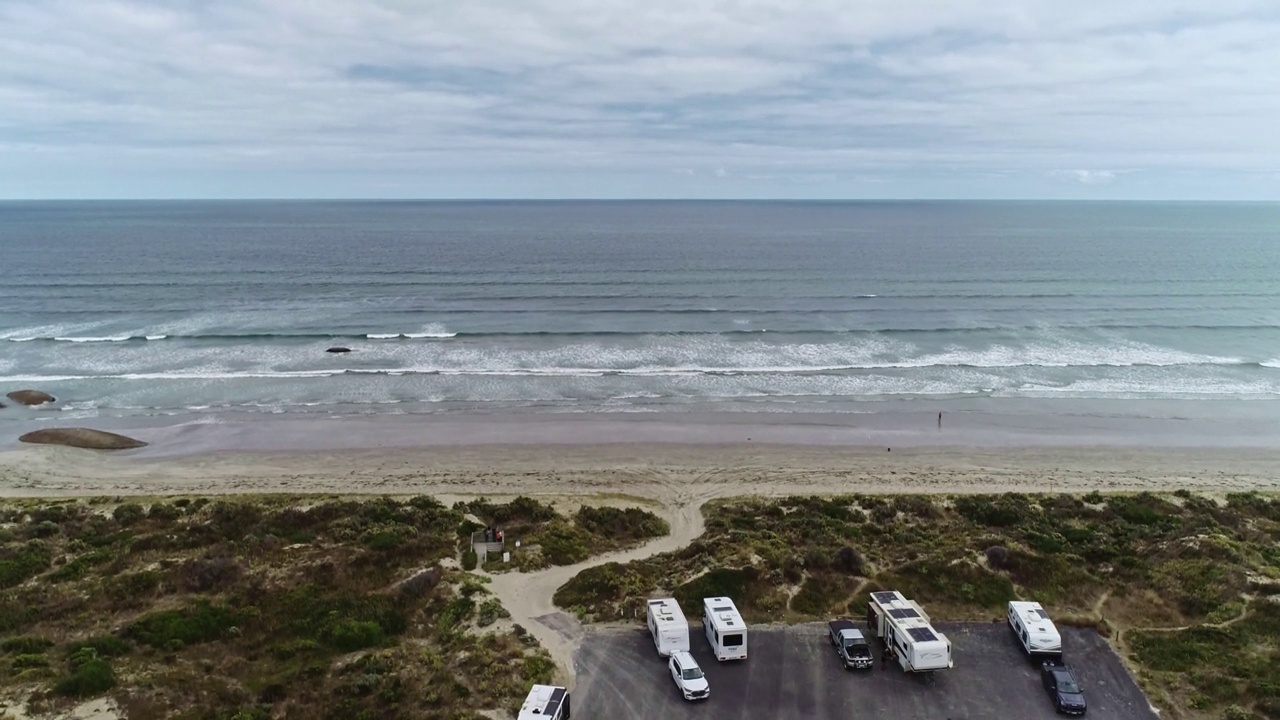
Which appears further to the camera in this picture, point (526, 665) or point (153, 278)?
point (153, 278)

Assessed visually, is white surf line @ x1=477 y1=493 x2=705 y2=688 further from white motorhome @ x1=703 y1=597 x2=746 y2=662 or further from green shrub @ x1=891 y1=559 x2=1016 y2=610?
green shrub @ x1=891 y1=559 x2=1016 y2=610

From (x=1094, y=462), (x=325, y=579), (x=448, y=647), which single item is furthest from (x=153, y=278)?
(x=1094, y=462)

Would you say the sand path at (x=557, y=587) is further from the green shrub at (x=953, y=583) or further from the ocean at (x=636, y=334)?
the ocean at (x=636, y=334)

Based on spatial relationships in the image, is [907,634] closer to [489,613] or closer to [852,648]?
[852,648]

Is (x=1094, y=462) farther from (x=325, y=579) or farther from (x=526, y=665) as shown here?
(x=325, y=579)

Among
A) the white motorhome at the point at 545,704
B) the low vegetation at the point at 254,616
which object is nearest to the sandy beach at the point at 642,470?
the low vegetation at the point at 254,616

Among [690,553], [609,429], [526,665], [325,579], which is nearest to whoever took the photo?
[526,665]
